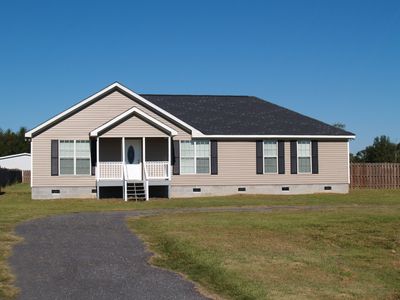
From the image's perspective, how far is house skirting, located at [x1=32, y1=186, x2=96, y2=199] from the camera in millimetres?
27422

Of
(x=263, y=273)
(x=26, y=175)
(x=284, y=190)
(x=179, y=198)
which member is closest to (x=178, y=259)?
(x=263, y=273)

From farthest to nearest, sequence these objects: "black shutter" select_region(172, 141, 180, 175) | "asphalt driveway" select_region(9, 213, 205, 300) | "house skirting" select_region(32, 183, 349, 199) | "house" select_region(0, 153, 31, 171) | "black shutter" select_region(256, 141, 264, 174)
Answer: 1. "house" select_region(0, 153, 31, 171)
2. "black shutter" select_region(256, 141, 264, 174)
3. "black shutter" select_region(172, 141, 180, 175)
4. "house skirting" select_region(32, 183, 349, 199)
5. "asphalt driveway" select_region(9, 213, 205, 300)

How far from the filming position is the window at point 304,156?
29.9m

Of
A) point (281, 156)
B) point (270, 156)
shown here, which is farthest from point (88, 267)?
point (281, 156)

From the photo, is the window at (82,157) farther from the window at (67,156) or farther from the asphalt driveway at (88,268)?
the asphalt driveway at (88,268)

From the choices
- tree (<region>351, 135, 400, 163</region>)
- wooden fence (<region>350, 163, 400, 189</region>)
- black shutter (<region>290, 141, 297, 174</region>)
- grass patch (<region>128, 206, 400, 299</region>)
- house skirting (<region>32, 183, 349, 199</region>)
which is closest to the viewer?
grass patch (<region>128, 206, 400, 299</region>)

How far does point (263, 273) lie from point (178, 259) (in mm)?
2007

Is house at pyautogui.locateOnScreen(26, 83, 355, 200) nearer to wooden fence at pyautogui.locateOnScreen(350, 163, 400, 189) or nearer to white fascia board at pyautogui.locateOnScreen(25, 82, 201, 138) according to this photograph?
white fascia board at pyautogui.locateOnScreen(25, 82, 201, 138)

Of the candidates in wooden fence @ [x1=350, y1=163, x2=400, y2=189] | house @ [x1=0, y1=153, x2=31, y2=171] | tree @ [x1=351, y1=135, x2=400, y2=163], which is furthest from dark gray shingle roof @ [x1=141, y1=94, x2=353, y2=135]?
house @ [x1=0, y1=153, x2=31, y2=171]

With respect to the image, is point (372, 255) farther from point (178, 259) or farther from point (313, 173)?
point (313, 173)

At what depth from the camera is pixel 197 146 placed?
28.8 metres

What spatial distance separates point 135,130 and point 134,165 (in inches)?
76.7

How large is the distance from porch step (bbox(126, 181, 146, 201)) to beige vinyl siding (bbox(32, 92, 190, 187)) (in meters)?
1.72

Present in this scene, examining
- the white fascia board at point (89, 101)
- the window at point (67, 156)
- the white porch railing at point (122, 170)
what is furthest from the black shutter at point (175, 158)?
the window at point (67, 156)
